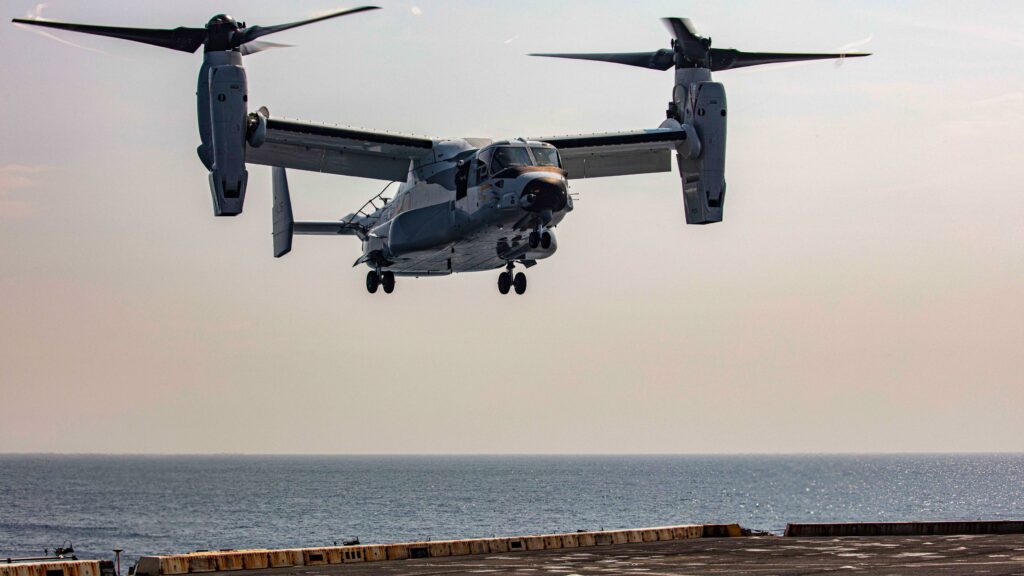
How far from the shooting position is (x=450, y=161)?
36.9 meters

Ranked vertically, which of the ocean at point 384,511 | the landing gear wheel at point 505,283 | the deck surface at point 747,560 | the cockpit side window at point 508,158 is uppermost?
the cockpit side window at point 508,158

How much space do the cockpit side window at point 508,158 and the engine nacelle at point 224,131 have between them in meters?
6.51

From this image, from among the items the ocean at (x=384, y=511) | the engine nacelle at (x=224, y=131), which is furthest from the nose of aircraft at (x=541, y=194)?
the ocean at (x=384, y=511)

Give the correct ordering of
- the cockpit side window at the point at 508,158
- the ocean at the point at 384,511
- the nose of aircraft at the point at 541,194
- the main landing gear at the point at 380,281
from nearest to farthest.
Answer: the nose of aircraft at the point at 541,194
the cockpit side window at the point at 508,158
the main landing gear at the point at 380,281
the ocean at the point at 384,511

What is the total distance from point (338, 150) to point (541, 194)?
912cm

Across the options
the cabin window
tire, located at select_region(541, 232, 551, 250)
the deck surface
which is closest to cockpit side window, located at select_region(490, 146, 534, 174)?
the cabin window

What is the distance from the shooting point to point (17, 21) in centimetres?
3080

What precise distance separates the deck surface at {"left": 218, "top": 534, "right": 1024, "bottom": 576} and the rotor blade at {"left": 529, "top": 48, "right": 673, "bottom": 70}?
632 inches

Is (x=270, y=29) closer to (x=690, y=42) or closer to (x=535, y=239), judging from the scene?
(x=535, y=239)

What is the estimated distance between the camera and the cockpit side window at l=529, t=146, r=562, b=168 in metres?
33.8

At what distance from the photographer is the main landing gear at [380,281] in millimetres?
40000

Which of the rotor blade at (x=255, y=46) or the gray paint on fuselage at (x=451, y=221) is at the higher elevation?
the rotor blade at (x=255, y=46)

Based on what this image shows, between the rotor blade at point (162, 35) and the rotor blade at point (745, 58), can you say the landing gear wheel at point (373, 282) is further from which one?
the rotor blade at point (745, 58)

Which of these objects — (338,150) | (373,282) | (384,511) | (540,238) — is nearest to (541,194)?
(540,238)
